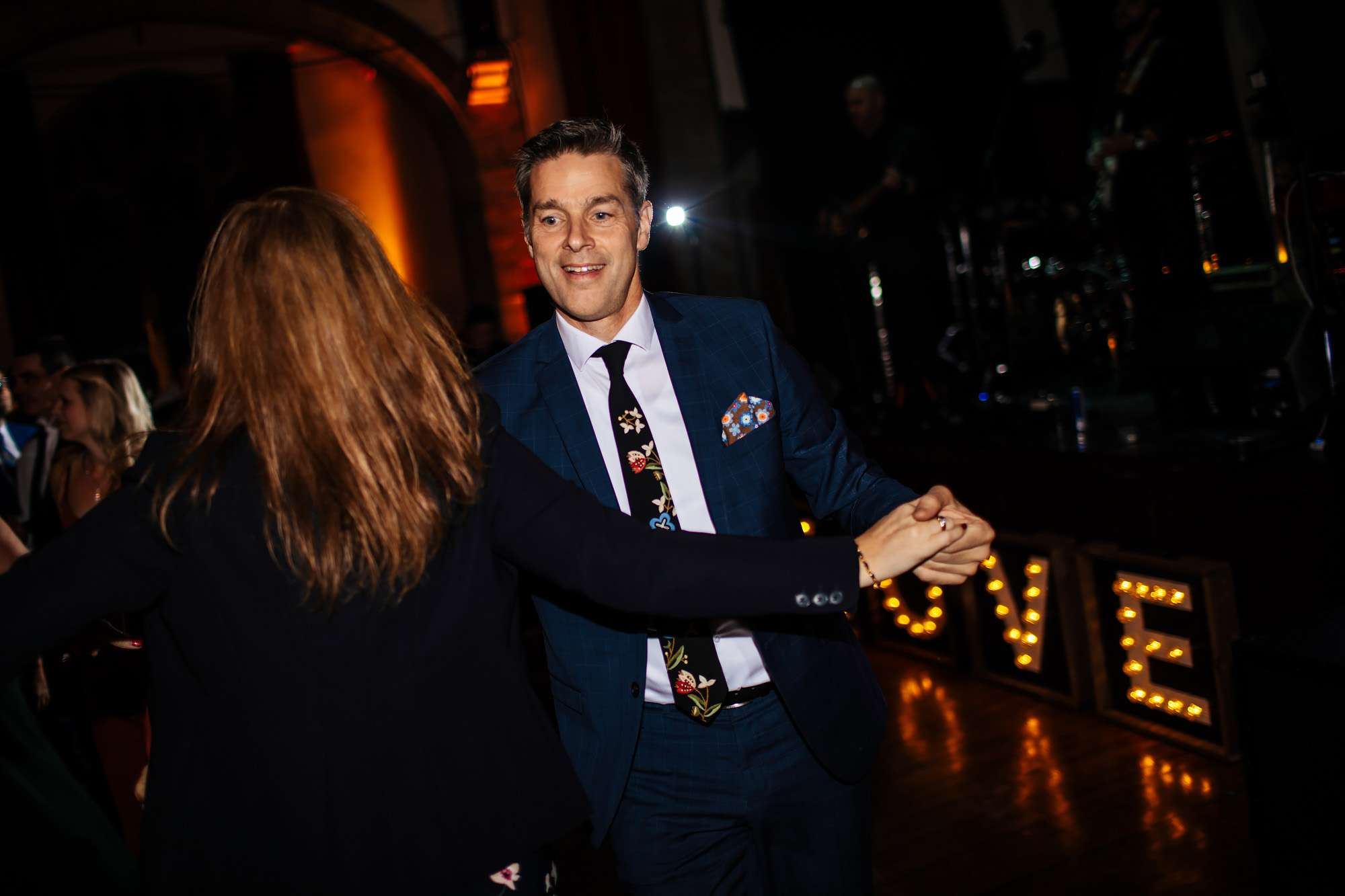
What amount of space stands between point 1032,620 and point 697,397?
2410 millimetres

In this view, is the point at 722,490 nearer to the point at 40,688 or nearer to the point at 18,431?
the point at 40,688

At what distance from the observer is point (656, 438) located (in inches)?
72.1

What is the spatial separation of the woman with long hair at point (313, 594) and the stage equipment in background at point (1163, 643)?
257 cm

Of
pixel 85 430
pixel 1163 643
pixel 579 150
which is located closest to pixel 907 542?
pixel 579 150

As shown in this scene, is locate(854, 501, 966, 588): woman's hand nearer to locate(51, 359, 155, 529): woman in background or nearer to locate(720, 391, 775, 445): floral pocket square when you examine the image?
locate(720, 391, 775, 445): floral pocket square

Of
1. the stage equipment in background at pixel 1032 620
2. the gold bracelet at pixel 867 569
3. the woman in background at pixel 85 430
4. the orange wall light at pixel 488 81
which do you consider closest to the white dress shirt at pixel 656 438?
the gold bracelet at pixel 867 569

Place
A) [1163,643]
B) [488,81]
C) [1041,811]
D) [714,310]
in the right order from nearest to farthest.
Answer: [714,310]
[1041,811]
[1163,643]
[488,81]

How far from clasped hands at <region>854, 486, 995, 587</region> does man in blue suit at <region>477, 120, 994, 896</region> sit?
27 cm

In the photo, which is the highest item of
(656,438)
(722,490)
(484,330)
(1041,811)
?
(484,330)

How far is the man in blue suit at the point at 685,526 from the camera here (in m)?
1.74

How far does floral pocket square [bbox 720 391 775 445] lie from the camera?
1.82 meters

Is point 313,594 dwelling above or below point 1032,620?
above

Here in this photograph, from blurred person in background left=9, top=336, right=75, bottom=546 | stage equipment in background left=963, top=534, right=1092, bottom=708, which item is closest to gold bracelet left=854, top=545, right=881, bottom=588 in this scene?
stage equipment in background left=963, top=534, right=1092, bottom=708

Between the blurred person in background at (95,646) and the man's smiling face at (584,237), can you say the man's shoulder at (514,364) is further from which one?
the blurred person in background at (95,646)
